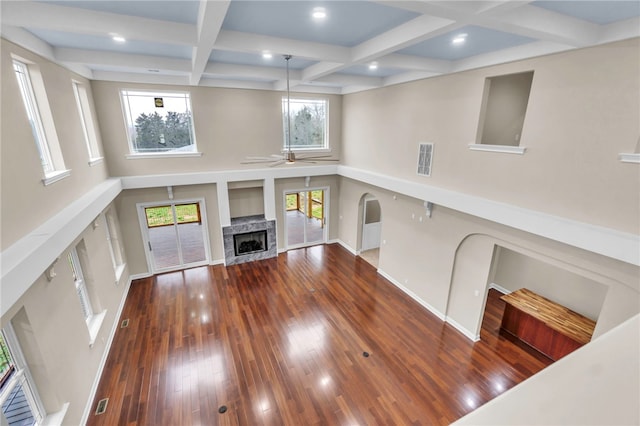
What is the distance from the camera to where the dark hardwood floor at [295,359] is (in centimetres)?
414

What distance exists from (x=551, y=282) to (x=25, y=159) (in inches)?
362

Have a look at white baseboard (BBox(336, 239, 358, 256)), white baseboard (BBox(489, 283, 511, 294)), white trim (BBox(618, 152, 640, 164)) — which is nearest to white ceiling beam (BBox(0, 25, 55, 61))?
white trim (BBox(618, 152, 640, 164))

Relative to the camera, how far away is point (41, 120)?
3.90 m

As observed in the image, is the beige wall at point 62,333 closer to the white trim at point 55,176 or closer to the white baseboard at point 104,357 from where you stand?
the white baseboard at point 104,357

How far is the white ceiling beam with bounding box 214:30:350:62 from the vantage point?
12.3 feet

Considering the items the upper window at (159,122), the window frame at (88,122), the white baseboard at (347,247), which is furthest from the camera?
the white baseboard at (347,247)

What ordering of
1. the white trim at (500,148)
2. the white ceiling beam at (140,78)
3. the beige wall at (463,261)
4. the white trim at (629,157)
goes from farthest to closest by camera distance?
1. the white ceiling beam at (140,78)
2. the white trim at (500,148)
3. the beige wall at (463,261)
4. the white trim at (629,157)

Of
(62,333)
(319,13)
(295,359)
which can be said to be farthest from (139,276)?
(319,13)

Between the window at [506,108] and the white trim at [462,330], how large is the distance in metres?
3.64

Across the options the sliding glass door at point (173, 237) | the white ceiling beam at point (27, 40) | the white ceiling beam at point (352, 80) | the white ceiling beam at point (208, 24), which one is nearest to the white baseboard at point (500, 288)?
the white ceiling beam at point (352, 80)

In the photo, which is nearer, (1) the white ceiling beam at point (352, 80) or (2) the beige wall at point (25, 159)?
(2) the beige wall at point (25, 159)

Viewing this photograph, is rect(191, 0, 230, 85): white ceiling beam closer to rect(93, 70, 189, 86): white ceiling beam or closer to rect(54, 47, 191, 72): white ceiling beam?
rect(54, 47, 191, 72): white ceiling beam

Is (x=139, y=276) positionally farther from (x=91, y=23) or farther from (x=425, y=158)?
(x=425, y=158)

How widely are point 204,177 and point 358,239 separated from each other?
16.2 ft
